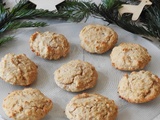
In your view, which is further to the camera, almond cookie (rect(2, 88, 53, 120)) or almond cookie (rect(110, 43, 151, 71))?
almond cookie (rect(110, 43, 151, 71))

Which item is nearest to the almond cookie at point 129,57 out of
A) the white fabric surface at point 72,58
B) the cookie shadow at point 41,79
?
the white fabric surface at point 72,58

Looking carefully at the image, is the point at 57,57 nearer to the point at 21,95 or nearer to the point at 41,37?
the point at 41,37

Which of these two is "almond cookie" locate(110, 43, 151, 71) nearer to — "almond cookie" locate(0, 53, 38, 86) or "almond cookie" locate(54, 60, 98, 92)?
"almond cookie" locate(54, 60, 98, 92)

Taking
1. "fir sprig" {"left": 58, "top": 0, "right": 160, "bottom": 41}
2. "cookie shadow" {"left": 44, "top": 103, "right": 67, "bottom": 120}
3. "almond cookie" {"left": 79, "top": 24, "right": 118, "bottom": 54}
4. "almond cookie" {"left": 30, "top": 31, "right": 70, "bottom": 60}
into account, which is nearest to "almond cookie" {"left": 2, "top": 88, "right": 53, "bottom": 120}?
"cookie shadow" {"left": 44, "top": 103, "right": 67, "bottom": 120}

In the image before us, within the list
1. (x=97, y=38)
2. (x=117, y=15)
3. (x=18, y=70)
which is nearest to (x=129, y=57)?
(x=97, y=38)

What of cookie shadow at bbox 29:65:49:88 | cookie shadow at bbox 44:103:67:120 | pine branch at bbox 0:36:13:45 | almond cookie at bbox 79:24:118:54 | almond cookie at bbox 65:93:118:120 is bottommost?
cookie shadow at bbox 44:103:67:120

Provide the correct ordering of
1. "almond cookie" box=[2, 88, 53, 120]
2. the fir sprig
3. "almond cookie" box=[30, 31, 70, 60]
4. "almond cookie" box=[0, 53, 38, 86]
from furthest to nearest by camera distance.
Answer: the fir sprig < "almond cookie" box=[30, 31, 70, 60] < "almond cookie" box=[0, 53, 38, 86] < "almond cookie" box=[2, 88, 53, 120]

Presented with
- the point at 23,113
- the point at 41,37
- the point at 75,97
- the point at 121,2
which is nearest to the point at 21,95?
the point at 23,113
